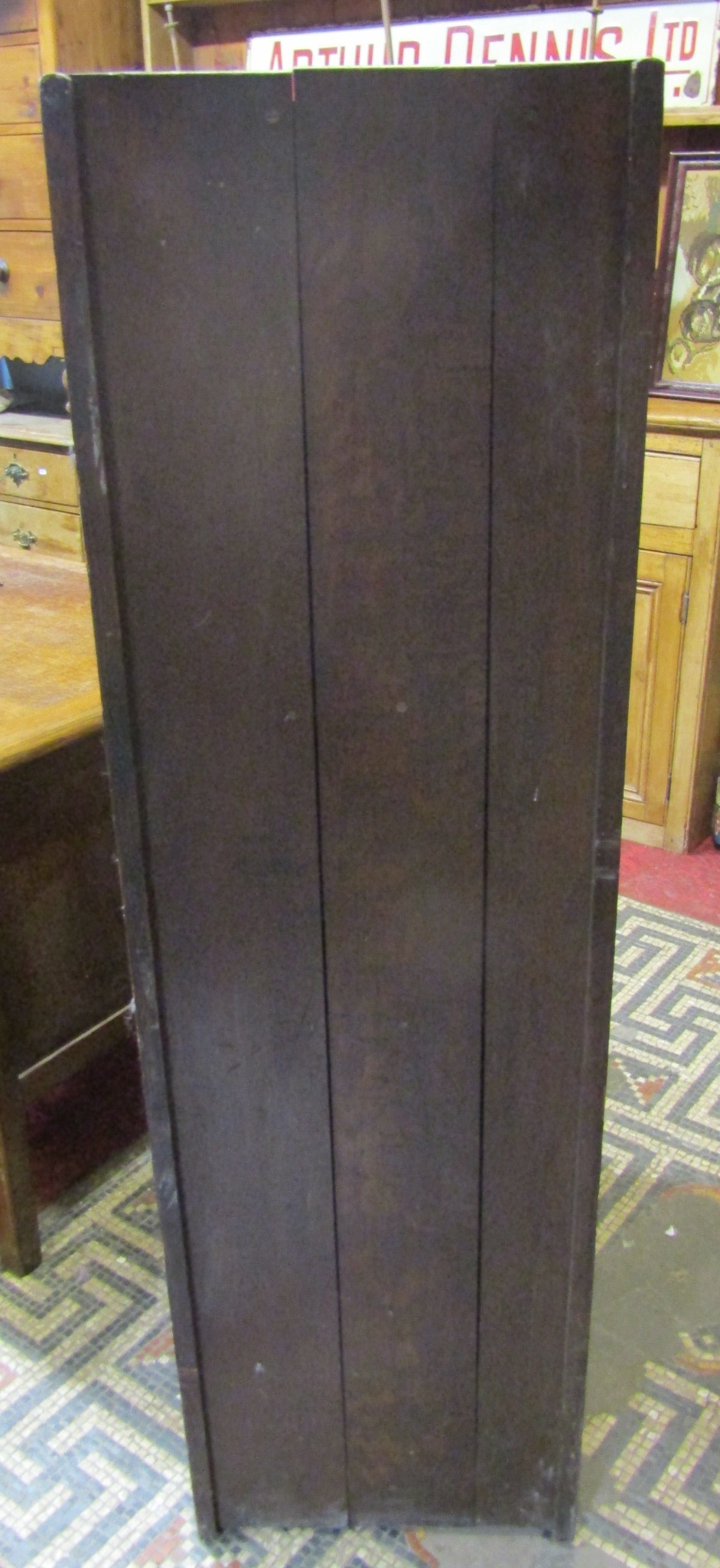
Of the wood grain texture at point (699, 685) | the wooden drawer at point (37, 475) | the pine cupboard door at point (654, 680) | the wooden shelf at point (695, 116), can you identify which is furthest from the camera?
the wooden drawer at point (37, 475)

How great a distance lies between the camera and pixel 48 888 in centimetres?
169

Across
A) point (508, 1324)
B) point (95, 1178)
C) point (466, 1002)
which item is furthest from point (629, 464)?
point (95, 1178)

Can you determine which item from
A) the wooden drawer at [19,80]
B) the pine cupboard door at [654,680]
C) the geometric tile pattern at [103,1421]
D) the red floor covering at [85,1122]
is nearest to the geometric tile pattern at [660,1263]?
the geometric tile pattern at [103,1421]

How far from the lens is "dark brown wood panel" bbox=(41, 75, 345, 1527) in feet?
2.76

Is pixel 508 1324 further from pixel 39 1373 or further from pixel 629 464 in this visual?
pixel 629 464

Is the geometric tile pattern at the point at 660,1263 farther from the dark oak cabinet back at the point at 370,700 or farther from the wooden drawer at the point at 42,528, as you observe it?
the wooden drawer at the point at 42,528

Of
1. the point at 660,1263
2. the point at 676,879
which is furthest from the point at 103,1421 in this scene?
the point at 676,879

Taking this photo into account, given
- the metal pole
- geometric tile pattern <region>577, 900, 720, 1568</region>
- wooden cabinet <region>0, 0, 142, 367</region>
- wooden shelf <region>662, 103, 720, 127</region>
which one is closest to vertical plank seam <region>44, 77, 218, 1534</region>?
the metal pole

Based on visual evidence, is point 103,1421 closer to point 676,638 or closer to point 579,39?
point 676,638

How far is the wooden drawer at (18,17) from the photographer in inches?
104

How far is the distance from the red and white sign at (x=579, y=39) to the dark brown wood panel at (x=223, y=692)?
5.48 ft

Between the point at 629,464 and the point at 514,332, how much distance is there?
0.40 feet

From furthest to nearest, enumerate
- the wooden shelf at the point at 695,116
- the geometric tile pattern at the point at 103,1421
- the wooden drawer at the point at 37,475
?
the wooden drawer at the point at 37,475, the wooden shelf at the point at 695,116, the geometric tile pattern at the point at 103,1421

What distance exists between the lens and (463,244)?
2.77ft
